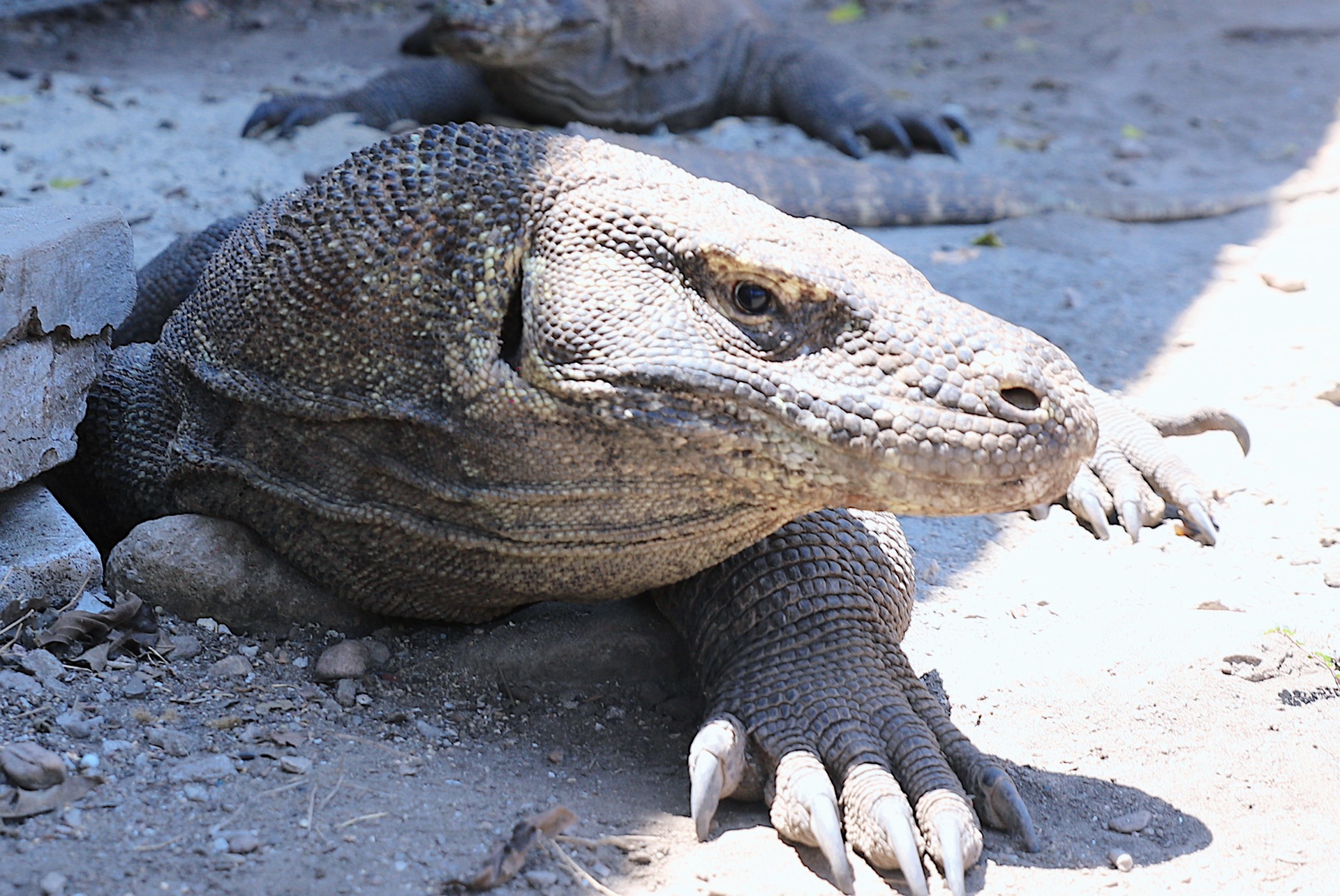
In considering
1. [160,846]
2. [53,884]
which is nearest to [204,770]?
[160,846]

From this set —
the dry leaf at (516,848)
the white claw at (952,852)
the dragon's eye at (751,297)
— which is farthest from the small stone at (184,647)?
the white claw at (952,852)

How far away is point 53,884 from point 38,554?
43.1 inches

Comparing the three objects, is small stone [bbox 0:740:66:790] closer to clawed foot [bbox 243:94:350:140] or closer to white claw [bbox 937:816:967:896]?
white claw [bbox 937:816:967:896]

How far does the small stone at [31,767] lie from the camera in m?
2.39

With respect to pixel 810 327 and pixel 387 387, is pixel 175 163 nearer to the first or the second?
pixel 387 387

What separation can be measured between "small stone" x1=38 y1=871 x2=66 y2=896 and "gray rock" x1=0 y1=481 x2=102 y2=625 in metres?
0.90

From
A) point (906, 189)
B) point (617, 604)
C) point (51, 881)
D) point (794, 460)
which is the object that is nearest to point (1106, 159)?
point (906, 189)

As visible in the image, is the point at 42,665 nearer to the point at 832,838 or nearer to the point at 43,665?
the point at 43,665

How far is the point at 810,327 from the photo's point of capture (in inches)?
96.8

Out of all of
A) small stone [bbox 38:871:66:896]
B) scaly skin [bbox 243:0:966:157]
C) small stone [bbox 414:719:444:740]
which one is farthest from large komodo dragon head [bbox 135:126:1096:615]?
scaly skin [bbox 243:0:966:157]

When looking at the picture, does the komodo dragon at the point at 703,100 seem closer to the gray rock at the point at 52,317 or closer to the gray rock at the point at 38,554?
the gray rock at the point at 52,317

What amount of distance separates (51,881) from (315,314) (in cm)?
115

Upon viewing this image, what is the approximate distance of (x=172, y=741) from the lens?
8.70 feet

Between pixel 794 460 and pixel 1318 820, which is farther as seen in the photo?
pixel 1318 820
